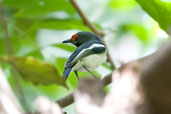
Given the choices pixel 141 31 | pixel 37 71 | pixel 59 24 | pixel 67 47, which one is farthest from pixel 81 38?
pixel 141 31

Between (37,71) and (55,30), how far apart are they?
4.41ft

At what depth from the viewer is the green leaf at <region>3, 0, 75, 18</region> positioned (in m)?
1.85

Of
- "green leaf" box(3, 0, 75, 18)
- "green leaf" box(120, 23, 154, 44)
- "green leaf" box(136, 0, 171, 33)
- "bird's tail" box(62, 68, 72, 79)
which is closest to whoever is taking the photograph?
"green leaf" box(136, 0, 171, 33)

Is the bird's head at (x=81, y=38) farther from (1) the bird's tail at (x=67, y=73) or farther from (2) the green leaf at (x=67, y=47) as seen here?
(1) the bird's tail at (x=67, y=73)

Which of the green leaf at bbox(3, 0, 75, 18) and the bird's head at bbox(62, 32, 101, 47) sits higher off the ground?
the green leaf at bbox(3, 0, 75, 18)

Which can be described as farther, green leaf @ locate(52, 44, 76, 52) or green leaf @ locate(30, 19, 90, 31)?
green leaf @ locate(30, 19, 90, 31)

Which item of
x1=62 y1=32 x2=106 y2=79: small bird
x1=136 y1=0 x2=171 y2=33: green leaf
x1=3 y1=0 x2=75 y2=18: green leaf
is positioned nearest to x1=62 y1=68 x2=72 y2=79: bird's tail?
x1=62 y1=32 x2=106 y2=79: small bird

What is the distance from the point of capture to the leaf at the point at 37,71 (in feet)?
2.57

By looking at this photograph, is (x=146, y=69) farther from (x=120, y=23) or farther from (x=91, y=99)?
(x=120, y=23)

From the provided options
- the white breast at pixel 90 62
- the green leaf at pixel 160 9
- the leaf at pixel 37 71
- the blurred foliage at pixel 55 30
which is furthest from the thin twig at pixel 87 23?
the leaf at pixel 37 71

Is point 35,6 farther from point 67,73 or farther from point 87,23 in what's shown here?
point 67,73

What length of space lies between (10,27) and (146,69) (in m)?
1.62

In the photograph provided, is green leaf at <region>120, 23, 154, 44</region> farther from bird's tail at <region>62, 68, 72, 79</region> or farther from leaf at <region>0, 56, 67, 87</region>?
leaf at <region>0, 56, 67, 87</region>

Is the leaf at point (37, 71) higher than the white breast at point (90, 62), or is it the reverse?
the leaf at point (37, 71)
